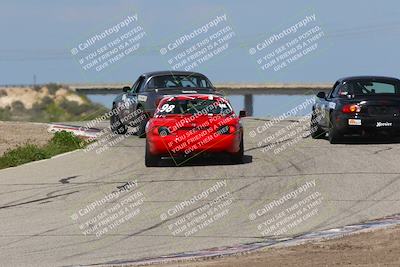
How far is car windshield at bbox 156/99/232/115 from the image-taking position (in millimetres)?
17297

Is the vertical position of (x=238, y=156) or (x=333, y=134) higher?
(x=238, y=156)

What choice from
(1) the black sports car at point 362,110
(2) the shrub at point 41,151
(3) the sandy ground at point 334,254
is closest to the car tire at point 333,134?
(1) the black sports car at point 362,110

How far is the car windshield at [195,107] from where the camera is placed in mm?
17297

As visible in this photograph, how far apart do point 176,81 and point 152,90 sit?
695mm

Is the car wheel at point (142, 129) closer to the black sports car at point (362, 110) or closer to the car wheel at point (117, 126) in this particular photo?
the car wheel at point (117, 126)

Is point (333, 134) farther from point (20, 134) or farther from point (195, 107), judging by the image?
point (20, 134)

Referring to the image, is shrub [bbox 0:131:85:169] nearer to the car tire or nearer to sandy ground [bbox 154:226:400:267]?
the car tire

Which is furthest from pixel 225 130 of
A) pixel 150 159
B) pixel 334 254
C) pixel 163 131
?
pixel 334 254

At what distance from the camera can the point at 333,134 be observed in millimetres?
20078

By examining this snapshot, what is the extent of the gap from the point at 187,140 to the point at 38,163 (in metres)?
3.85

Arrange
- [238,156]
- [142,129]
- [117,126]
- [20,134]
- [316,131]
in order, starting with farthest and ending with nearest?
[20,134] < [117,126] < [142,129] < [316,131] < [238,156]

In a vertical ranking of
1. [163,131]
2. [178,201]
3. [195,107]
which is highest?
[195,107]

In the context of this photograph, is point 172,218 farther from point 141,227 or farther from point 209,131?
point 209,131

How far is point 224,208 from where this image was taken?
42.0ft
